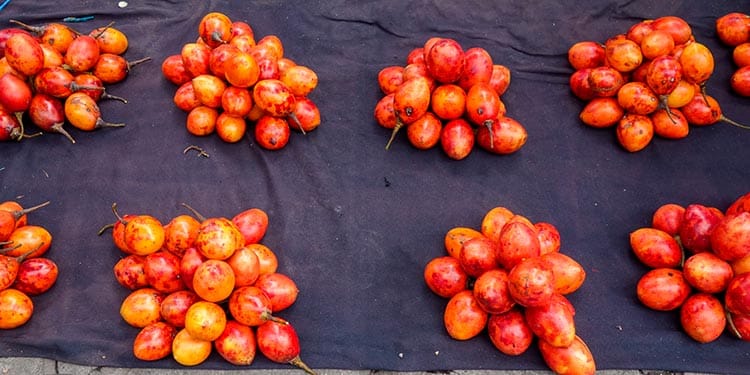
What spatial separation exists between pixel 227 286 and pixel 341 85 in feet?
5.33

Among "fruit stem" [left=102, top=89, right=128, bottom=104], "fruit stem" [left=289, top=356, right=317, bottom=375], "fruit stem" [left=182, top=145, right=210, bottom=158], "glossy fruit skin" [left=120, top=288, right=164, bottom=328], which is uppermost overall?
"fruit stem" [left=102, top=89, right=128, bottom=104]

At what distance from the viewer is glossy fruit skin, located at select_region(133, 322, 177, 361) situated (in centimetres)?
234

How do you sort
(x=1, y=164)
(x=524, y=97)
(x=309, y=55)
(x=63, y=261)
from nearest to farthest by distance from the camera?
(x=63, y=261)
(x=1, y=164)
(x=524, y=97)
(x=309, y=55)

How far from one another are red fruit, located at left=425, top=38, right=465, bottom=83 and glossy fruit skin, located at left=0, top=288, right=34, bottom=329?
7.32 ft

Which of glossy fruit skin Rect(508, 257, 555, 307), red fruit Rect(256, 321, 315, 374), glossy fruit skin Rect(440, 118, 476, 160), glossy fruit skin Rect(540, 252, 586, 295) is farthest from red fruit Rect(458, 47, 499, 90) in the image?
red fruit Rect(256, 321, 315, 374)

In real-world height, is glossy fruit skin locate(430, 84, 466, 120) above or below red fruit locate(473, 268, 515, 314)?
above

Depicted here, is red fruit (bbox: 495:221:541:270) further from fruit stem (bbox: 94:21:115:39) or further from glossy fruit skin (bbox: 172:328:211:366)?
fruit stem (bbox: 94:21:115:39)

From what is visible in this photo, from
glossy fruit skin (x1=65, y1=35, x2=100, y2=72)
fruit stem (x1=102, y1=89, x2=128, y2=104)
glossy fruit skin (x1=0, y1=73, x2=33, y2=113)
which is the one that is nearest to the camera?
glossy fruit skin (x1=0, y1=73, x2=33, y2=113)

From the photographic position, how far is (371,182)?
305 cm

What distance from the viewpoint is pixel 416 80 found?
9.50 ft

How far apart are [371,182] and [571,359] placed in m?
1.34

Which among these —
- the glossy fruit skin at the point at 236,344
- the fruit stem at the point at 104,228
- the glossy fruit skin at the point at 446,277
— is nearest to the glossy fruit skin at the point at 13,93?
the fruit stem at the point at 104,228

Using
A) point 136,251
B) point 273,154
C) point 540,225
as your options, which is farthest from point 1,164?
point 540,225

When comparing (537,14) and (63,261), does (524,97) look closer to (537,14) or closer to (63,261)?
(537,14)
